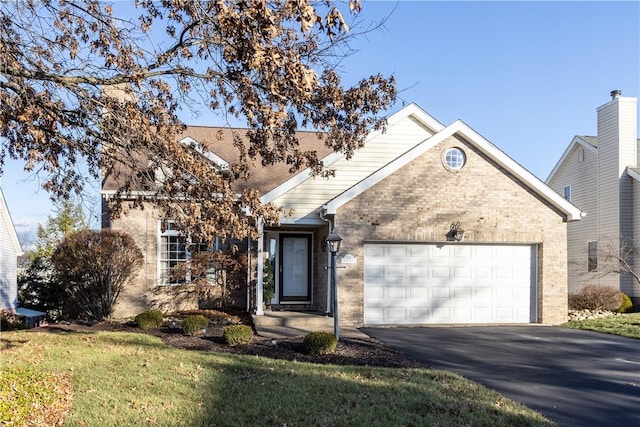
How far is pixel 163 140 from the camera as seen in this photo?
721cm

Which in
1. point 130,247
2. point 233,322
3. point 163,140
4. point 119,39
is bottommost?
point 233,322

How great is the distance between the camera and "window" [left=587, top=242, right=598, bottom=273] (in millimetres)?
21380

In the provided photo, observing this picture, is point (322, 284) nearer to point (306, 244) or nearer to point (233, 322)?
point (306, 244)

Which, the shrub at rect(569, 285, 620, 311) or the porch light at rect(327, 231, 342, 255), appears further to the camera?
the shrub at rect(569, 285, 620, 311)

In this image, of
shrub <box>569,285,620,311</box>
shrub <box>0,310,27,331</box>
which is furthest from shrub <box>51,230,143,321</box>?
shrub <box>569,285,620,311</box>

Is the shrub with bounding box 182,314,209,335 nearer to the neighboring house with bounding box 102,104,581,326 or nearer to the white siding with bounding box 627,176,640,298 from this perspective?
the neighboring house with bounding box 102,104,581,326

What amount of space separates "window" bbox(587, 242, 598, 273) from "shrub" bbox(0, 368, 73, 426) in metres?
21.2

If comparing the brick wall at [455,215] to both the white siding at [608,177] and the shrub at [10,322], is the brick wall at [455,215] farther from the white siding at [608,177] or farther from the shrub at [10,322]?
the shrub at [10,322]

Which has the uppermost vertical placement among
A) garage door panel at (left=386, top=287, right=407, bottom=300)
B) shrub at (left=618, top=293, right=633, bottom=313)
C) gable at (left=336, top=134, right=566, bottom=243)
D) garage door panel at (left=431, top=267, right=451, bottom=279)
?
gable at (left=336, top=134, right=566, bottom=243)

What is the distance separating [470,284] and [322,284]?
13.4 ft

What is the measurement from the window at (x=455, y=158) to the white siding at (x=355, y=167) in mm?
2139

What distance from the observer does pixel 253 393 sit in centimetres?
639

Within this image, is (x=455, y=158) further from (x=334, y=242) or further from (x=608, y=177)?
(x=608, y=177)

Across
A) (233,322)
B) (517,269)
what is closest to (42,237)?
(233,322)
